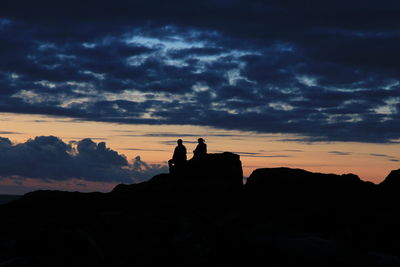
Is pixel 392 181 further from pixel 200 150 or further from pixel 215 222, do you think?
pixel 200 150

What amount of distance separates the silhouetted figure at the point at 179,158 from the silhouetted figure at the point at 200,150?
1.09 meters

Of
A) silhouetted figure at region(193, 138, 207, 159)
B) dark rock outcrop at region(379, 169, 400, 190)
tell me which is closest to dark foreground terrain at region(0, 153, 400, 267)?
dark rock outcrop at region(379, 169, 400, 190)

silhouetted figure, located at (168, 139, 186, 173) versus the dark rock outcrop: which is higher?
silhouetted figure, located at (168, 139, 186, 173)

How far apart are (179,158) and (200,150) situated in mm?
1684

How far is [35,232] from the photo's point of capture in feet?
64.3

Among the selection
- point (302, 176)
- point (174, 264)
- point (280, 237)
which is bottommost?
point (174, 264)

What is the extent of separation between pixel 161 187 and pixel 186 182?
147cm

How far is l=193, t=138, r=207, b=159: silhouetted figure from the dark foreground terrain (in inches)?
15.9

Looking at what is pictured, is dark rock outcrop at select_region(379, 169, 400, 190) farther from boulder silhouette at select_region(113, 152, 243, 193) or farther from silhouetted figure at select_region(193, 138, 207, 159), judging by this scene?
silhouetted figure at select_region(193, 138, 207, 159)

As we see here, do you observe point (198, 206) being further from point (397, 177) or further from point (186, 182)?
point (397, 177)

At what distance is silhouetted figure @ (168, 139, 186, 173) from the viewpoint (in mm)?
29062

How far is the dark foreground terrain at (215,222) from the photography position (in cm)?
1662

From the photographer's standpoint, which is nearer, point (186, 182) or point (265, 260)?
point (265, 260)

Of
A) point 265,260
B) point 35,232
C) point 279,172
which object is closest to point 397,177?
point 279,172
